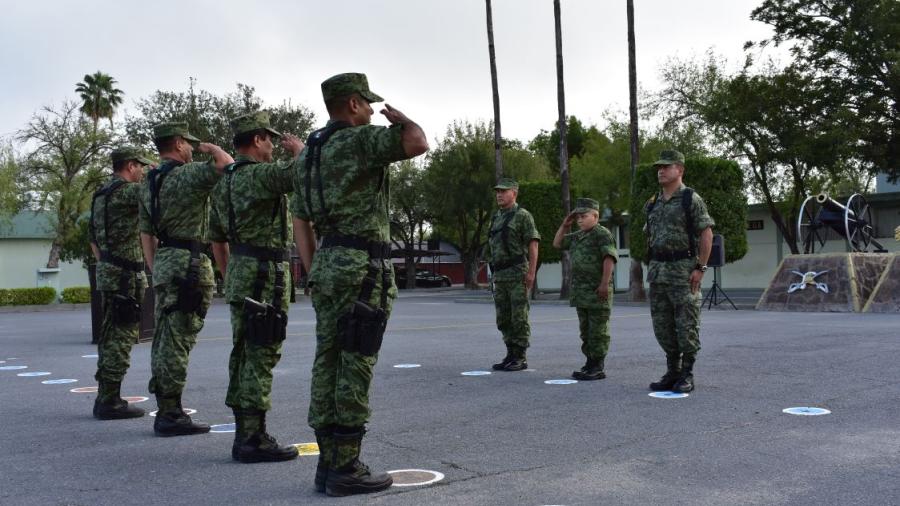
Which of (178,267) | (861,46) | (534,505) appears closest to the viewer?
(534,505)

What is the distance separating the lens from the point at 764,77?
101 feet

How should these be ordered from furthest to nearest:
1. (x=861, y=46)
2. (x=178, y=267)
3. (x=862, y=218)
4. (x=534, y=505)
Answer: (x=861, y=46) → (x=862, y=218) → (x=178, y=267) → (x=534, y=505)

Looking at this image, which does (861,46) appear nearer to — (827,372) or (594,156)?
(594,156)

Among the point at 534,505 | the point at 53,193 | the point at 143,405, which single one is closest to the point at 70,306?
the point at 53,193

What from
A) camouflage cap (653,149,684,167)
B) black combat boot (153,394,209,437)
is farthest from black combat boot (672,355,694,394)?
black combat boot (153,394,209,437)

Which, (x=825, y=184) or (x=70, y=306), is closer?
(x=70, y=306)

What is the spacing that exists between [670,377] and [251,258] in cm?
384

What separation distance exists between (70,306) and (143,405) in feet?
79.9

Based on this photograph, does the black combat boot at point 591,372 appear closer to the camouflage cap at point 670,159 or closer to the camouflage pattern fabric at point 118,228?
the camouflage cap at point 670,159

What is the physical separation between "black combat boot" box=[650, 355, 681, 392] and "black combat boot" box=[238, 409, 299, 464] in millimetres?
3465

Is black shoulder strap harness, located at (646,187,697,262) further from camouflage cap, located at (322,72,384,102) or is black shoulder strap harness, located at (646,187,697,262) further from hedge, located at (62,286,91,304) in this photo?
hedge, located at (62,286,91,304)

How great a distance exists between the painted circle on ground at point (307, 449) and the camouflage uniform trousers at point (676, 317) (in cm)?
324

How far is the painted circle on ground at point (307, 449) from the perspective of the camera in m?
4.89

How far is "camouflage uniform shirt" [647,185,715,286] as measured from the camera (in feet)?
23.2
